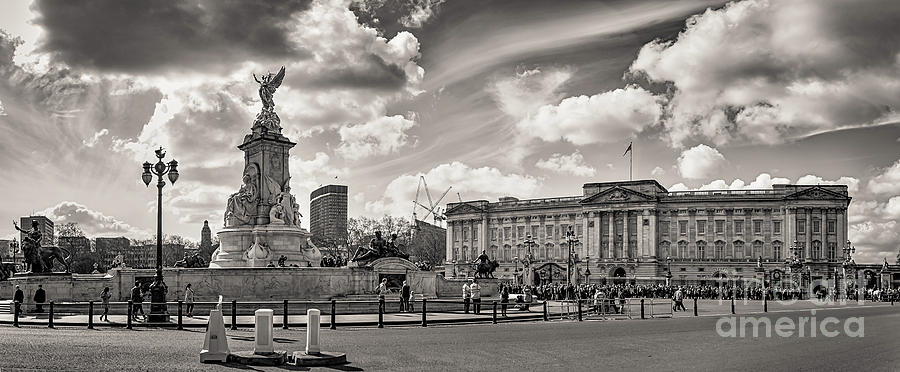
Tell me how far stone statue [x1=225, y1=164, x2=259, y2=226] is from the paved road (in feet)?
67.6

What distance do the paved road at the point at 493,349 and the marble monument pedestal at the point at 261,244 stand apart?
19.5m

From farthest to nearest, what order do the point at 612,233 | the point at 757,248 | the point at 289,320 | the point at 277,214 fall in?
1. the point at 612,233
2. the point at 757,248
3. the point at 277,214
4. the point at 289,320

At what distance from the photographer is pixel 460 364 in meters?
17.0

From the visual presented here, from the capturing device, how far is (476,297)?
40.1 m

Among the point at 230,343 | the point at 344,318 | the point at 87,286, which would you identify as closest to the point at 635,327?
the point at 344,318

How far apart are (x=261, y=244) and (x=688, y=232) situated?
101 m

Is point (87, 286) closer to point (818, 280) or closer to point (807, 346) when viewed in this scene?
point (807, 346)

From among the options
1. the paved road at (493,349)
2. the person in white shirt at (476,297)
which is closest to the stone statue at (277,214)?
the person in white shirt at (476,297)

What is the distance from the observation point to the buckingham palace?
421 ft

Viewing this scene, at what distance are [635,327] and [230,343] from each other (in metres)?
14.4

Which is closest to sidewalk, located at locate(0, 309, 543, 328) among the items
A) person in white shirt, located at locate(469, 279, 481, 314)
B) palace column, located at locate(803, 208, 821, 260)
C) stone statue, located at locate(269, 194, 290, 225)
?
person in white shirt, located at locate(469, 279, 481, 314)

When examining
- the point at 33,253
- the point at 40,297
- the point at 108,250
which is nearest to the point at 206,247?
the point at 108,250

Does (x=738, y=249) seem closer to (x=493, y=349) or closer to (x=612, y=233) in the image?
(x=612, y=233)

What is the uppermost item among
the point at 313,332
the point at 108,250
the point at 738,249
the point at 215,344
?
the point at 313,332
